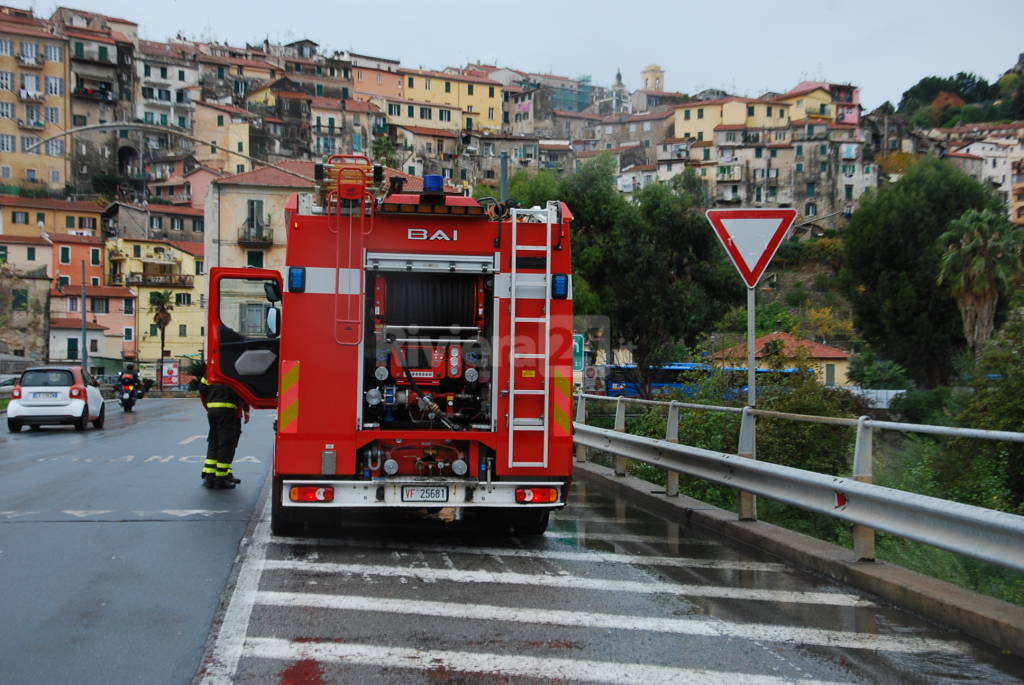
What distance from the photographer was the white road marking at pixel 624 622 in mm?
6117

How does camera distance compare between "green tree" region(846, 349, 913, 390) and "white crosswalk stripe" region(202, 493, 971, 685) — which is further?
"green tree" region(846, 349, 913, 390)

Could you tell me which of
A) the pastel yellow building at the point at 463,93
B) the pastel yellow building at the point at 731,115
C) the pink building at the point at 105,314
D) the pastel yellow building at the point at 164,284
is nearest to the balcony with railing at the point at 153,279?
the pastel yellow building at the point at 164,284

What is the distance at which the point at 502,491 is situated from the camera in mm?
9062

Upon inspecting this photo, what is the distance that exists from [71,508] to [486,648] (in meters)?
7.00

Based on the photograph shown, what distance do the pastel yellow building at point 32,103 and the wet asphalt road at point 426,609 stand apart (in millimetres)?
110951

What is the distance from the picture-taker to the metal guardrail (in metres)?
5.89

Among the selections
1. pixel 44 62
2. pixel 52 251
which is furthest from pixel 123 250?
pixel 44 62

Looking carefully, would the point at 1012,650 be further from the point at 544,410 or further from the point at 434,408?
the point at 434,408

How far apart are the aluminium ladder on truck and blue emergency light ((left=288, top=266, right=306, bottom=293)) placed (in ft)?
5.53

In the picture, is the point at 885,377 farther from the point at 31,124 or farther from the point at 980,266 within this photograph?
the point at 31,124

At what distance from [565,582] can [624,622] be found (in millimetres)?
1306

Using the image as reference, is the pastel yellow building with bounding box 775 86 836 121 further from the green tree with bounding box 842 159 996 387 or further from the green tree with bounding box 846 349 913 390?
the green tree with bounding box 846 349 913 390

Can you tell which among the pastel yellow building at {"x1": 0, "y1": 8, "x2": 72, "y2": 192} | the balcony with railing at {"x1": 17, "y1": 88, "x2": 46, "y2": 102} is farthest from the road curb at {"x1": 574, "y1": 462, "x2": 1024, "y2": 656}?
the balcony with railing at {"x1": 17, "y1": 88, "x2": 46, "y2": 102}

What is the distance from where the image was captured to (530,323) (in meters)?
9.05
